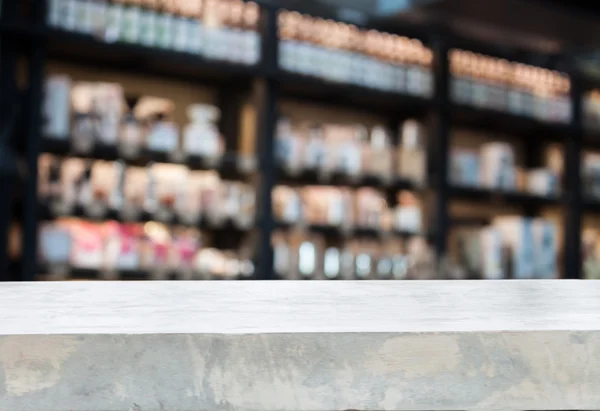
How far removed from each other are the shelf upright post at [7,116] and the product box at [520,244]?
278cm

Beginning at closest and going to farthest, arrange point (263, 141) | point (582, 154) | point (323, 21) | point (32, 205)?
point (32, 205), point (263, 141), point (323, 21), point (582, 154)

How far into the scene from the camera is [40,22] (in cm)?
321

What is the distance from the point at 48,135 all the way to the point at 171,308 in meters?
2.91

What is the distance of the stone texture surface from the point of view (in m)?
0.42

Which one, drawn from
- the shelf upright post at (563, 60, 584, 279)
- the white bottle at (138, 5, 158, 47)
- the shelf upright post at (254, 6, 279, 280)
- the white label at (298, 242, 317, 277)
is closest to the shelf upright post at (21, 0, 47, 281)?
the white bottle at (138, 5, 158, 47)

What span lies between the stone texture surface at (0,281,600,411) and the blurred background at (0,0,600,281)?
2.75 metres

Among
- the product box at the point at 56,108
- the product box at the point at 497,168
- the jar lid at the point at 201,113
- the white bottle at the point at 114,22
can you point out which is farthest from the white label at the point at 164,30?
the product box at the point at 497,168

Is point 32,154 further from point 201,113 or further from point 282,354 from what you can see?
point 282,354

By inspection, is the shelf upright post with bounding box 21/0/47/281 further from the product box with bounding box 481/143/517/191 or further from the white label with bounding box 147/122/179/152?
the product box with bounding box 481/143/517/191

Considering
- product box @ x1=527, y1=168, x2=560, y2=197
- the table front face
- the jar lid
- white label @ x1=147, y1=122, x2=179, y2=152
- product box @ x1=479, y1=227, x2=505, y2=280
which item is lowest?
product box @ x1=479, y1=227, x2=505, y2=280

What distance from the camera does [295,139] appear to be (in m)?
3.89

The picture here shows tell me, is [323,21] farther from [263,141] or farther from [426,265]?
[426,265]

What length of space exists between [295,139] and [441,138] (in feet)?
3.11

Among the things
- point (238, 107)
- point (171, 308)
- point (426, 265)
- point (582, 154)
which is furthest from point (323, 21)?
point (171, 308)
